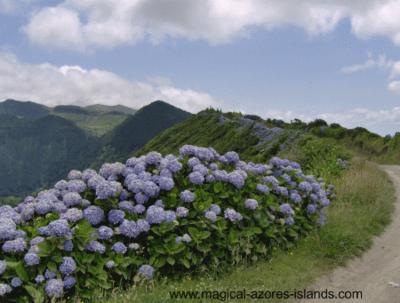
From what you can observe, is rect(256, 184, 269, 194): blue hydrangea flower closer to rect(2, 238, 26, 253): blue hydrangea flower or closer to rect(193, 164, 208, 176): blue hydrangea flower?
rect(193, 164, 208, 176): blue hydrangea flower

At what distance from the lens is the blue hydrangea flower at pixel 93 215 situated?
739cm

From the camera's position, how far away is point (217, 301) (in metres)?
6.77

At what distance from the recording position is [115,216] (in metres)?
7.51

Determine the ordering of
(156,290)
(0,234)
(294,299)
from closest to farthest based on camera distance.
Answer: (0,234) → (156,290) → (294,299)

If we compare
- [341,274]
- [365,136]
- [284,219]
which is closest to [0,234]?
[284,219]

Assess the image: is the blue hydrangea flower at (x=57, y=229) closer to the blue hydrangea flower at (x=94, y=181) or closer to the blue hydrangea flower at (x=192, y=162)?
the blue hydrangea flower at (x=94, y=181)

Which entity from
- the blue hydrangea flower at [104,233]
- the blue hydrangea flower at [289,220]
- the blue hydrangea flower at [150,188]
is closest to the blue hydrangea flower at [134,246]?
the blue hydrangea flower at [104,233]

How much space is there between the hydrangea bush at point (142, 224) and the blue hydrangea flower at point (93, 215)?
0.05 feet

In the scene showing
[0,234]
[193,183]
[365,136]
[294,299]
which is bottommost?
[294,299]

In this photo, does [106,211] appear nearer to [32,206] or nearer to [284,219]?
[32,206]

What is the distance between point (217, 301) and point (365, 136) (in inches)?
1727

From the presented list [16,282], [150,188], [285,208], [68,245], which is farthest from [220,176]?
[16,282]

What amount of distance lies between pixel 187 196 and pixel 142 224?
40.9 inches

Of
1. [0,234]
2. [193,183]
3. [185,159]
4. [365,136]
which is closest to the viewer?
[0,234]
